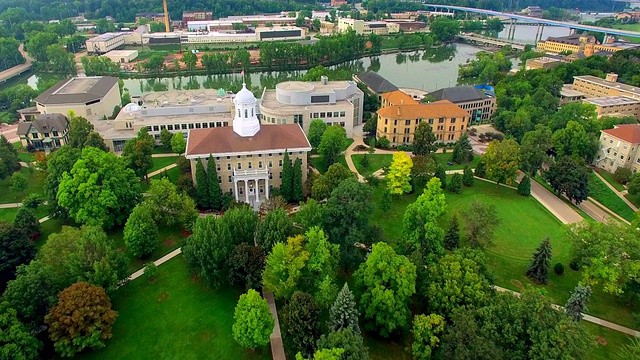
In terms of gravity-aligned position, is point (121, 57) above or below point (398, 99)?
below

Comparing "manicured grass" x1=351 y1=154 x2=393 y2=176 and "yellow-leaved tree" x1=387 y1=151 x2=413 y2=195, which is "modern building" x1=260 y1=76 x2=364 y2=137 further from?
"yellow-leaved tree" x1=387 y1=151 x2=413 y2=195

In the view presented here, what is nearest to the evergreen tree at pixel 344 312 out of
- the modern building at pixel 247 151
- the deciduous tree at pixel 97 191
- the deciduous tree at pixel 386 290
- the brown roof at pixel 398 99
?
the deciduous tree at pixel 386 290

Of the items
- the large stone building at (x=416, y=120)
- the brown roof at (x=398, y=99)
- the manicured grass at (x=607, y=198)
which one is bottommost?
the manicured grass at (x=607, y=198)

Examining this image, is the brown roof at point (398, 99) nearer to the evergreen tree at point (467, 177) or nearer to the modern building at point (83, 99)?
the evergreen tree at point (467, 177)

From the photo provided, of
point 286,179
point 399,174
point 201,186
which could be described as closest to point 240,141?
point 201,186

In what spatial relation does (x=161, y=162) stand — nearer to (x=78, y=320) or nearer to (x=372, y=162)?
(x=372, y=162)

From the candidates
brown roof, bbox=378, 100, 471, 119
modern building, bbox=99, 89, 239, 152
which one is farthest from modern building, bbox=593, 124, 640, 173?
modern building, bbox=99, 89, 239, 152
